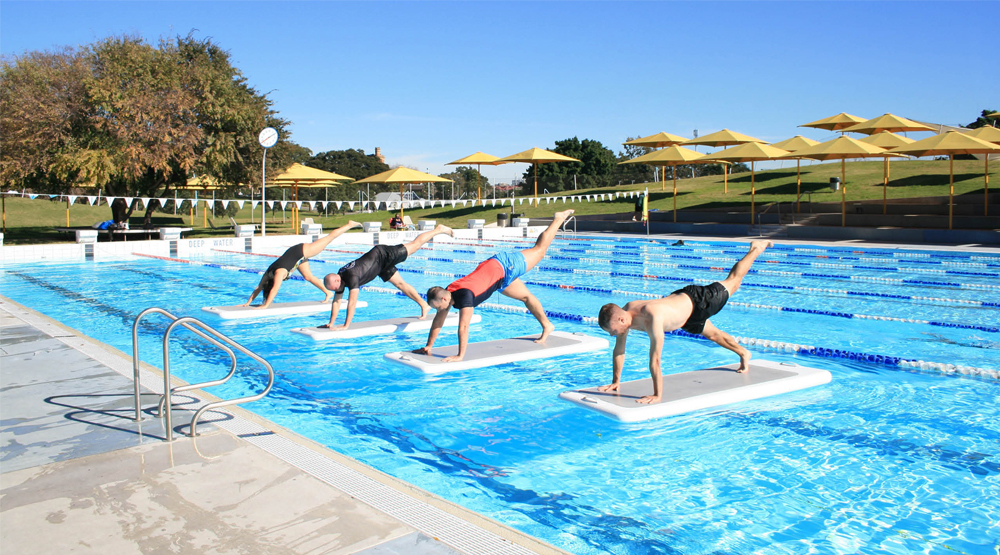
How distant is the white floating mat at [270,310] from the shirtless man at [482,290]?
3.19 metres

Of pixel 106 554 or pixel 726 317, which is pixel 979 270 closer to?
Answer: pixel 726 317

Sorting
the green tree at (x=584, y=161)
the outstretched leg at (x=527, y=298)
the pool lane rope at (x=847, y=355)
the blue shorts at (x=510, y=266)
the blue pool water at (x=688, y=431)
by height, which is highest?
the green tree at (x=584, y=161)

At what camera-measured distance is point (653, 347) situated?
538 centimetres

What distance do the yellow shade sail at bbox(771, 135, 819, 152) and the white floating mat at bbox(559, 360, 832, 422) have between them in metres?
20.1

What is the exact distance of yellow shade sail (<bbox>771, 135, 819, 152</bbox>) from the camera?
2489 cm

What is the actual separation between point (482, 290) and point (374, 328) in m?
2.16

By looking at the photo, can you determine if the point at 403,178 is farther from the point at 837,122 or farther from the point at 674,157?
the point at 837,122

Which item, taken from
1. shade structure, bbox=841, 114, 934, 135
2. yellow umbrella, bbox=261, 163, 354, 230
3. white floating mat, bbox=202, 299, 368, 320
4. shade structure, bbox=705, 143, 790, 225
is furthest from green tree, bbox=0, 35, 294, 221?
shade structure, bbox=841, 114, 934, 135

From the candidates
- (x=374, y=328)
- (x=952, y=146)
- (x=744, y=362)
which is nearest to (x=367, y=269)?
(x=374, y=328)

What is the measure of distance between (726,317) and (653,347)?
544 centimetres

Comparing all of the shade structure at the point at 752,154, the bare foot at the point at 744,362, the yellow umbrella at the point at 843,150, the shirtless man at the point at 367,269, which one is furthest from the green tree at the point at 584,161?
the bare foot at the point at 744,362

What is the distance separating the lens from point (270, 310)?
1014 cm

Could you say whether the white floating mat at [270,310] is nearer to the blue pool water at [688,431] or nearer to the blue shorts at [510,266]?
the blue pool water at [688,431]

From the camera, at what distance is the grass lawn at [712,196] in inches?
1160
